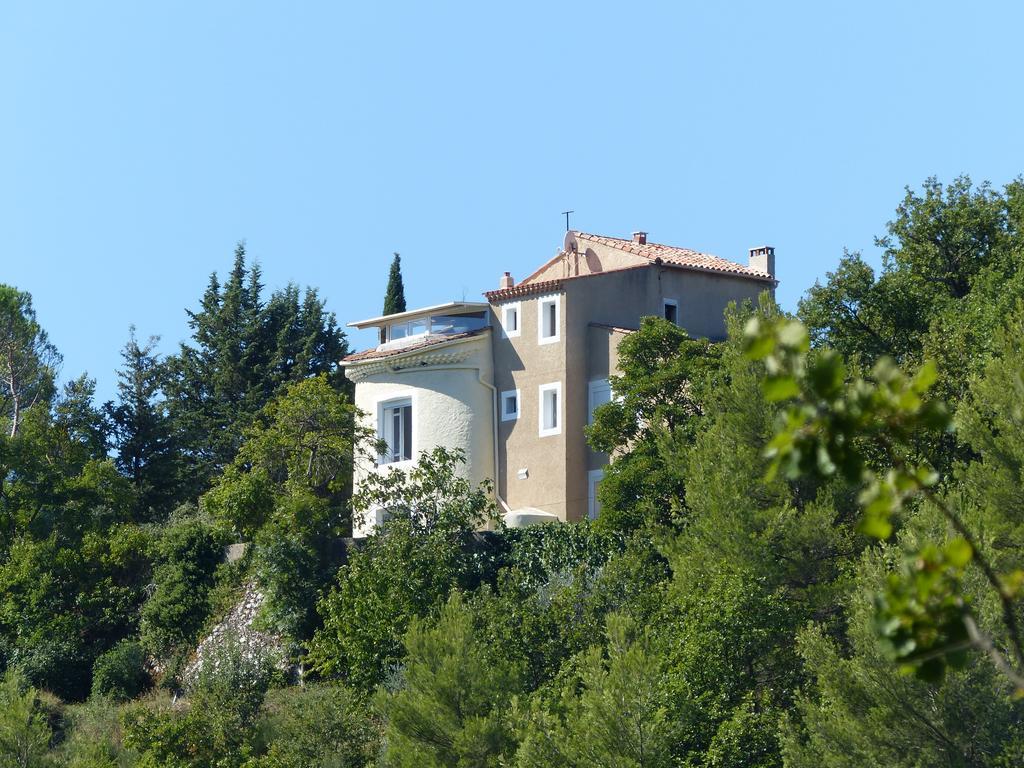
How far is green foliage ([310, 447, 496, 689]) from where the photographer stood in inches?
1396

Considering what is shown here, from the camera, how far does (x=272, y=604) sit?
39406 mm

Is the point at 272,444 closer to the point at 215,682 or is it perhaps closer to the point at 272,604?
the point at 272,604

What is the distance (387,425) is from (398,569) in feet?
31.4

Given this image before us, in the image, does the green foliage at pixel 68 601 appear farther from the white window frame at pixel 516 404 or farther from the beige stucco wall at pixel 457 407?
the white window frame at pixel 516 404

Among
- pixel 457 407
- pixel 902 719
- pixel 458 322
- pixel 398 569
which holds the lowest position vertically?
pixel 902 719

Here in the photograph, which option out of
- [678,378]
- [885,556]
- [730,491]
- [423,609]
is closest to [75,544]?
[423,609]

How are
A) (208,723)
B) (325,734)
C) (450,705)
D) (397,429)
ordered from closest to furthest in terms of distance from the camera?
(450,705)
(325,734)
(208,723)
(397,429)

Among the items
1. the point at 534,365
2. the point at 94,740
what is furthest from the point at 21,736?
the point at 534,365

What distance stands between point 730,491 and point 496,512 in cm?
1097

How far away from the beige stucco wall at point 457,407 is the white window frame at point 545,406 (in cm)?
177

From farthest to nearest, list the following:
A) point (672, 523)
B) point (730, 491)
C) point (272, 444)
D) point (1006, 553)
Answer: point (272, 444), point (672, 523), point (730, 491), point (1006, 553)

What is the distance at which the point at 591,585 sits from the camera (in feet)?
112

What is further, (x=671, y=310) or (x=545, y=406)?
(x=671, y=310)

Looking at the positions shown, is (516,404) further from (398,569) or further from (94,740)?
(94,740)
